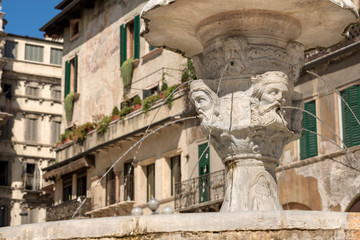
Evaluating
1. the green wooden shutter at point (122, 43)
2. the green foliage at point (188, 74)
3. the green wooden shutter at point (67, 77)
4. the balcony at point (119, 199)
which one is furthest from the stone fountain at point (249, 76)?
the green wooden shutter at point (67, 77)

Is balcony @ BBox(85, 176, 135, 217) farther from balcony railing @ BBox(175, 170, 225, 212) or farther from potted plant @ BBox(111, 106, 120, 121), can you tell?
balcony railing @ BBox(175, 170, 225, 212)

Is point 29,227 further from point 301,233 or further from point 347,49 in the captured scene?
point 347,49

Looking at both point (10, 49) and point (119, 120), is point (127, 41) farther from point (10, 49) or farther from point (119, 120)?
point (10, 49)

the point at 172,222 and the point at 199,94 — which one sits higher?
the point at 199,94

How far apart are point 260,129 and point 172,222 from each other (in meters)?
2.57

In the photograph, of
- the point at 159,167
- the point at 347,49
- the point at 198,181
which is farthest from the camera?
the point at 159,167

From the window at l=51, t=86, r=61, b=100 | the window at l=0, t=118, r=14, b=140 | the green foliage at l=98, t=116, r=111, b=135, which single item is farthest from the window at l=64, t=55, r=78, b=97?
the window at l=51, t=86, r=61, b=100

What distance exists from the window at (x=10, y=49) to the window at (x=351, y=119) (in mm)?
30880

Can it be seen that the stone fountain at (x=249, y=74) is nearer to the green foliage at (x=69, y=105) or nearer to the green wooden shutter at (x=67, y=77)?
the green foliage at (x=69, y=105)

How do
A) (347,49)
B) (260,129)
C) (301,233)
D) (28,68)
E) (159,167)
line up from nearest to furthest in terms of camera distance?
(301,233), (260,129), (347,49), (159,167), (28,68)

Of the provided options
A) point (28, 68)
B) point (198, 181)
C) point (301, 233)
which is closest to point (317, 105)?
point (198, 181)

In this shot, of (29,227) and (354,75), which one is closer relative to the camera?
(29,227)

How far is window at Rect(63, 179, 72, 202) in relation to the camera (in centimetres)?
3497

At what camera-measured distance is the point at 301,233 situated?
258 inches
